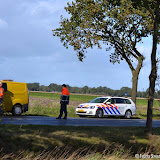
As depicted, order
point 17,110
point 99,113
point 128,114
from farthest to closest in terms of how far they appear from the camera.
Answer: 1. point 128,114
2. point 99,113
3. point 17,110

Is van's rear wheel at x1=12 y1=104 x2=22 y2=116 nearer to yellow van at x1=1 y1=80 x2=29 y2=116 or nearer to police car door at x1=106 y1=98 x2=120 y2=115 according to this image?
yellow van at x1=1 y1=80 x2=29 y2=116

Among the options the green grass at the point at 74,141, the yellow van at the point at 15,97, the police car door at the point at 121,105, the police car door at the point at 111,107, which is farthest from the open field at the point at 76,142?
the police car door at the point at 121,105

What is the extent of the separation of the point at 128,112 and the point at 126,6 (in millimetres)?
8156

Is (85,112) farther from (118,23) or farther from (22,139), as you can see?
(22,139)

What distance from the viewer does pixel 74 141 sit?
13859 millimetres

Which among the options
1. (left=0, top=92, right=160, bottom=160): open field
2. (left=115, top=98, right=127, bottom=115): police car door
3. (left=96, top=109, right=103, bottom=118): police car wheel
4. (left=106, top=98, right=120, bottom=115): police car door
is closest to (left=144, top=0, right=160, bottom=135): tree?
(left=0, top=92, right=160, bottom=160): open field

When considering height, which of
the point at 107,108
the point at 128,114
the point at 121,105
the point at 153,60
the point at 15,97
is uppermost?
the point at 153,60

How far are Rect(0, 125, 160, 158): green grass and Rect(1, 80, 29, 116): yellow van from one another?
287 inches

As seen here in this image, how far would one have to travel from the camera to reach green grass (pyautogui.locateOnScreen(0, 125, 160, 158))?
12922 millimetres

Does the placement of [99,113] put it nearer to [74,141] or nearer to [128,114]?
[128,114]

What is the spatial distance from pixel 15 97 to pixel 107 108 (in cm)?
727

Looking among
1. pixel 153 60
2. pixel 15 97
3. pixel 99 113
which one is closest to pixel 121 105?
pixel 99 113

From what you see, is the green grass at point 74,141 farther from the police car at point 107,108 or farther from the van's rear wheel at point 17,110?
the police car at point 107,108

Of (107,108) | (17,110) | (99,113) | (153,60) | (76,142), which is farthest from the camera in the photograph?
(107,108)
